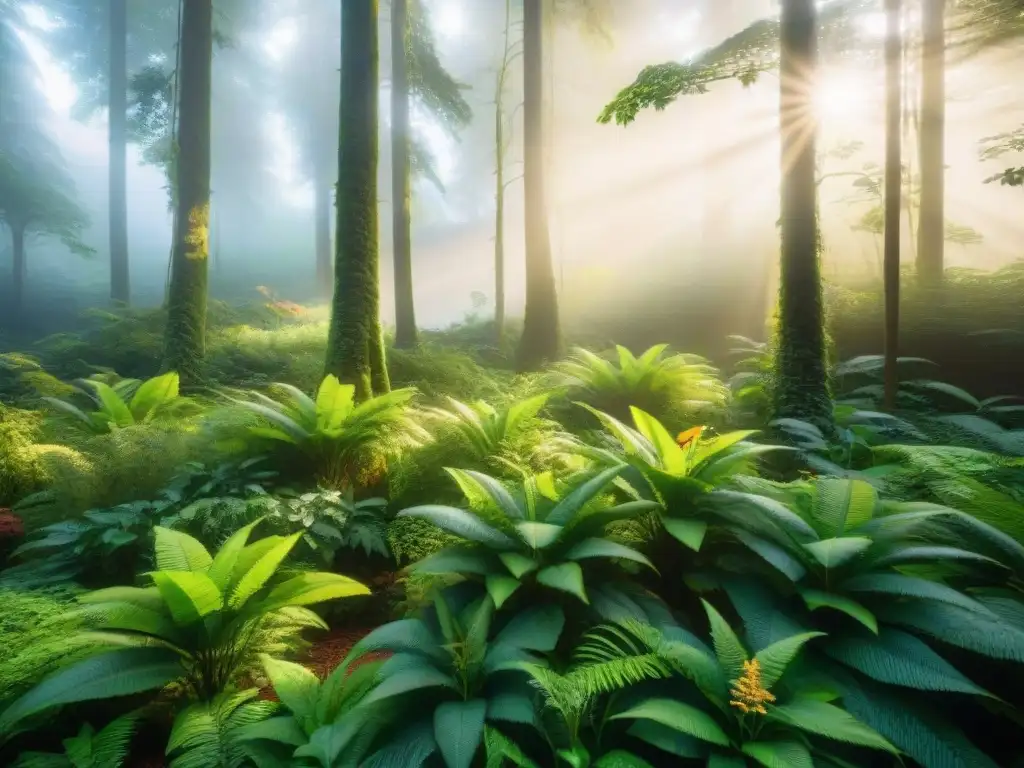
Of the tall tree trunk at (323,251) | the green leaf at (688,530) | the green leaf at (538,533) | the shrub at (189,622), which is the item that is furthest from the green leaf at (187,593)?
the tall tree trunk at (323,251)

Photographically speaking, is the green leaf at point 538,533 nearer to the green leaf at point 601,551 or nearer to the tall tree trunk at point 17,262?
the green leaf at point 601,551

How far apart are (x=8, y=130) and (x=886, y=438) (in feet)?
125

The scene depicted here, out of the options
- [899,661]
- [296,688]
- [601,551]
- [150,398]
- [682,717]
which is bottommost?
[296,688]

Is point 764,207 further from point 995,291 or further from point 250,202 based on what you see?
point 250,202

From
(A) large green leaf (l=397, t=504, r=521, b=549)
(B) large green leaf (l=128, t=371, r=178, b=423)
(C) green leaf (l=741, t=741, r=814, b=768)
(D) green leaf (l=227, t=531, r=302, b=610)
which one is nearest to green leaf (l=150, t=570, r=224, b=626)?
(D) green leaf (l=227, t=531, r=302, b=610)

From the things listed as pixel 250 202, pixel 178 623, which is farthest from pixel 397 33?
pixel 250 202

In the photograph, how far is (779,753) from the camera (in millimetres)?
1811

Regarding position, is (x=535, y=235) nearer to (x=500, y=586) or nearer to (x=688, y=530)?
(x=688, y=530)

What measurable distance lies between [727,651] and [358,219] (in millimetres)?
5955

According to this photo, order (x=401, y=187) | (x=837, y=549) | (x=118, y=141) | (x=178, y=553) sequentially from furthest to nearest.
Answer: (x=118, y=141)
(x=401, y=187)
(x=178, y=553)
(x=837, y=549)

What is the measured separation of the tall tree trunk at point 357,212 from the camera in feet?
21.2

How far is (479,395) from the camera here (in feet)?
26.0

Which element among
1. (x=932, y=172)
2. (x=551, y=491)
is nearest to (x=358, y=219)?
(x=551, y=491)

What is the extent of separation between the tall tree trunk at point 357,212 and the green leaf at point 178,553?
3.36 meters
